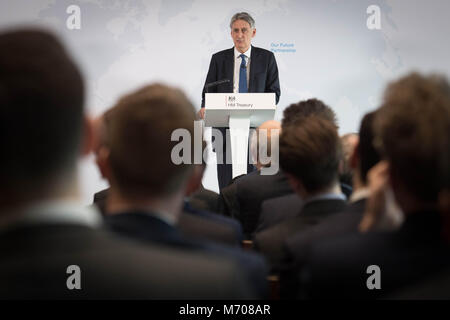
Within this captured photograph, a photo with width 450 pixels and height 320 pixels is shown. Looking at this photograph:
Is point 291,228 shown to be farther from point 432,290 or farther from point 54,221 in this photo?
point 54,221

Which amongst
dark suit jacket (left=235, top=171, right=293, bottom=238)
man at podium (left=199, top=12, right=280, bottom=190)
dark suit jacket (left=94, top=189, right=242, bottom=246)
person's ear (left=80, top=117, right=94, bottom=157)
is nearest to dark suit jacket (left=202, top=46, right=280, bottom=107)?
man at podium (left=199, top=12, right=280, bottom=190)

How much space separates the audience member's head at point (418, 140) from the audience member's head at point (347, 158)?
1.46 m

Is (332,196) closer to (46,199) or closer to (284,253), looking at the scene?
(284,253)

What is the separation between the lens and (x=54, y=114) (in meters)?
0.82

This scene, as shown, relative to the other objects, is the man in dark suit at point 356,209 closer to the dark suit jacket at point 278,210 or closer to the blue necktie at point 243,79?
the dark suit jacket at point 278,210

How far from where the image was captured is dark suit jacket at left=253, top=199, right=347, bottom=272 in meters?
1.69

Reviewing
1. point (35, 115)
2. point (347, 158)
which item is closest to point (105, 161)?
point (35, 115)

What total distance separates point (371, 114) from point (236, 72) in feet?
11.9

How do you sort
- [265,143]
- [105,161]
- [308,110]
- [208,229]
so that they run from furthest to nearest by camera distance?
[265,143] < [308,110] < [208,229] < [105,161]

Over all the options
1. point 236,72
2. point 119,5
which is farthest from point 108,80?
point 236,72

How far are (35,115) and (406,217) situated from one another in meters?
0.77

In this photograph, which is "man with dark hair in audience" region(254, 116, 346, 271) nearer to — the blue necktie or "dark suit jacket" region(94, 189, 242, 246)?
"dark suit jacket" region(94, 189, 242, 246)

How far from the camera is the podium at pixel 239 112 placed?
12.8ft

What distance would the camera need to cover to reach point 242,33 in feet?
17.3
